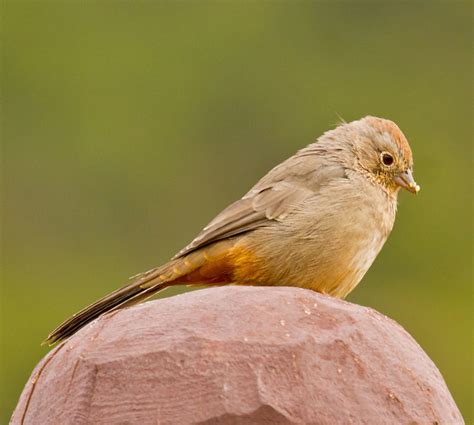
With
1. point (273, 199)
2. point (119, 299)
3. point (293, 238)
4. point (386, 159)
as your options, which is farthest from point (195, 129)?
point (119, 299)

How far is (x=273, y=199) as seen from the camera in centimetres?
892

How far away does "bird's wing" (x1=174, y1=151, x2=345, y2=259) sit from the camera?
8.70 m

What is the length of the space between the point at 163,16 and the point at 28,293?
316 inches

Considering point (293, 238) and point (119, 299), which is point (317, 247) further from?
point (119, 299)

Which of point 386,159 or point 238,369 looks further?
point 386,159

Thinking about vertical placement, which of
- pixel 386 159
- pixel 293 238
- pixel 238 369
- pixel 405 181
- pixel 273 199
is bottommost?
pixel 405 181

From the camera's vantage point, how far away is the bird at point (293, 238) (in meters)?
8.49

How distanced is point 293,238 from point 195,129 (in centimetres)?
1859

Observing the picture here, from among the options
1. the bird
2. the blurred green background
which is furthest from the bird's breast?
the blurred green background

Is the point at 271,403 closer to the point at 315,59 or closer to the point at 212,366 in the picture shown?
the point at 212,366

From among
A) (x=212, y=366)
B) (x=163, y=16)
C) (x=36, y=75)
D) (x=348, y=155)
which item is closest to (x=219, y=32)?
(x=163, y=16)

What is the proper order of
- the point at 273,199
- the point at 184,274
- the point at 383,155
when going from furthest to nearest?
the point at 383,155, the point at 273,199, the point at 184,274

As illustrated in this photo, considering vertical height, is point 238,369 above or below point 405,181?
above

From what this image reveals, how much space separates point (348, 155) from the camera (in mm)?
9352
